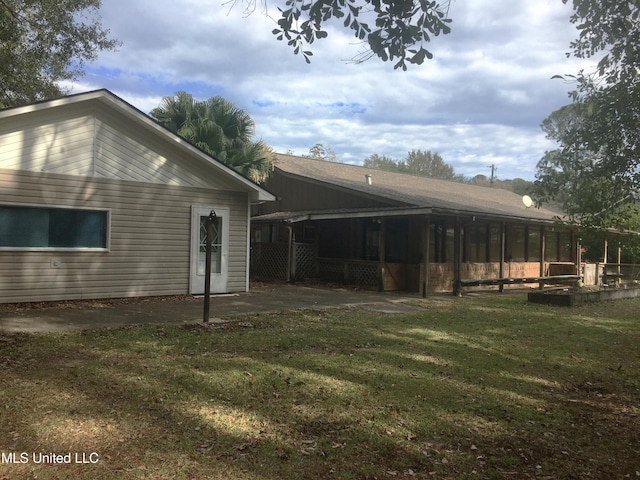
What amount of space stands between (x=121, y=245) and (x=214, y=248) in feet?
7.63

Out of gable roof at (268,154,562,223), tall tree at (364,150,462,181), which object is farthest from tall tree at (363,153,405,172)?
gable roof at (268,154,562,223)

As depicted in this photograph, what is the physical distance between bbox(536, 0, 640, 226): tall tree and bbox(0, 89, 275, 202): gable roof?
301 inches

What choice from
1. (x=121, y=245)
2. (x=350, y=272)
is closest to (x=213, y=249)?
(x=121, y=245)

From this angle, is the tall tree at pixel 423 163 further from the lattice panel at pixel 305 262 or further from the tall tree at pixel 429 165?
the lattice panel at pixel 305 262

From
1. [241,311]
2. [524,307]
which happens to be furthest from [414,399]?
[524,307]

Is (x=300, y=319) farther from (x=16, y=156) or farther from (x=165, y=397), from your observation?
(x=16, y=156)

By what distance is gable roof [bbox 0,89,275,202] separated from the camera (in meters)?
10.3

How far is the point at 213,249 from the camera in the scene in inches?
512

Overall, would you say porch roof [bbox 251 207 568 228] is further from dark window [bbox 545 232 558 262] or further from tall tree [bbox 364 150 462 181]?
tall tree [bbox 364 150 462 181]

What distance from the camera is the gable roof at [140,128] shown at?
10281mm

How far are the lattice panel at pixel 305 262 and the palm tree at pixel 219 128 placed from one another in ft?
11.6

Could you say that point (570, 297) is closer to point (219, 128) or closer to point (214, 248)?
point (214, 248)

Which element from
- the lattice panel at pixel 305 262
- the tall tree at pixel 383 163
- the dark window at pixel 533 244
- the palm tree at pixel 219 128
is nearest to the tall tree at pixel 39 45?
the palm tree at pixel 219 128

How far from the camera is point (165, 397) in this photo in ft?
15.8
